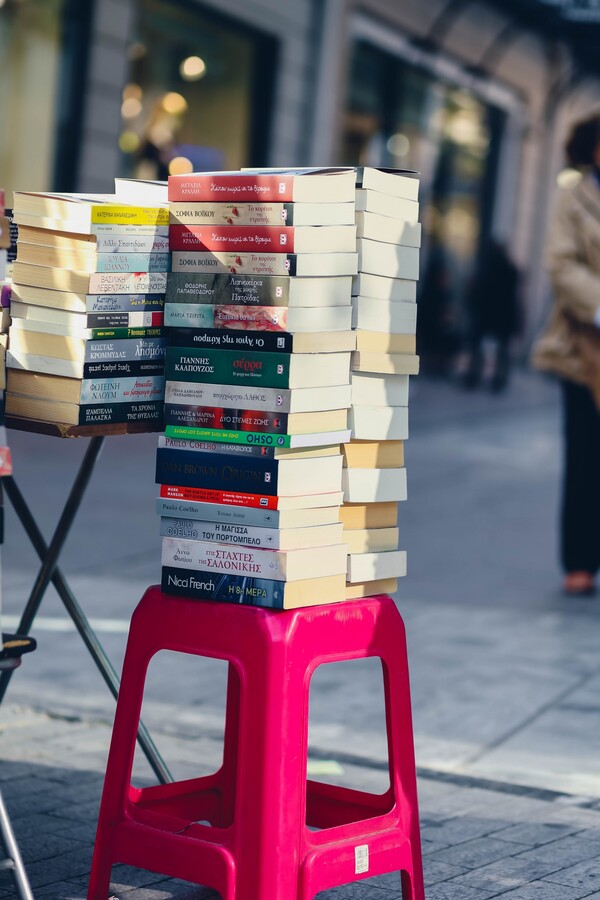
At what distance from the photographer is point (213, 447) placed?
290 centimetres

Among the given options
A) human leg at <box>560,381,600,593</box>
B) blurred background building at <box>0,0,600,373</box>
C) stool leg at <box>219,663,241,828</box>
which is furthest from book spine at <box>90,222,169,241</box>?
blurred background building at <box>0,0,600,373</box>

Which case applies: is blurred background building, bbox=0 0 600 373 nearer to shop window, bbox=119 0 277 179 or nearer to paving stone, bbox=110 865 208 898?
shop window, bbox=119 0 277 179

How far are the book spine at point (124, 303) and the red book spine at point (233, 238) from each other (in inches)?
4.6

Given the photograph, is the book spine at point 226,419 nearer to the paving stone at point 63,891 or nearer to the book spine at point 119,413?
the book spine at point 119,413

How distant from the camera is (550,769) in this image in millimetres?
4188

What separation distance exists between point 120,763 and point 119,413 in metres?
0.72

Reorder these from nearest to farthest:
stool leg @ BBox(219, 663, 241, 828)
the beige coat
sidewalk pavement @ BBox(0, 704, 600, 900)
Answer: sidewalk pavement @ BBox(0, 704, 600, 900) → stool leg @ BBox(219, 663, 241, 828) → the beige coat

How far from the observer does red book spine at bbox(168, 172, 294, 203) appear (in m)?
2.80

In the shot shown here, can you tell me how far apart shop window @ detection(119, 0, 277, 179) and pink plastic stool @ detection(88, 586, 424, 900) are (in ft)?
34.8

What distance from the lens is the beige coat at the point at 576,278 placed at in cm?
612

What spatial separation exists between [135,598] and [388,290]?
349 centimetres

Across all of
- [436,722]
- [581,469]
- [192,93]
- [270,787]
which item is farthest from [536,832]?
[192,93]

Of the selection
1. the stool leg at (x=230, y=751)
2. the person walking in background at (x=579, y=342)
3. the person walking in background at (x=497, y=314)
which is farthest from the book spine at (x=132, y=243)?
the person walking in background at (x=497, y=314)

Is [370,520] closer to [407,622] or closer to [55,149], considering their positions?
[407,622]
